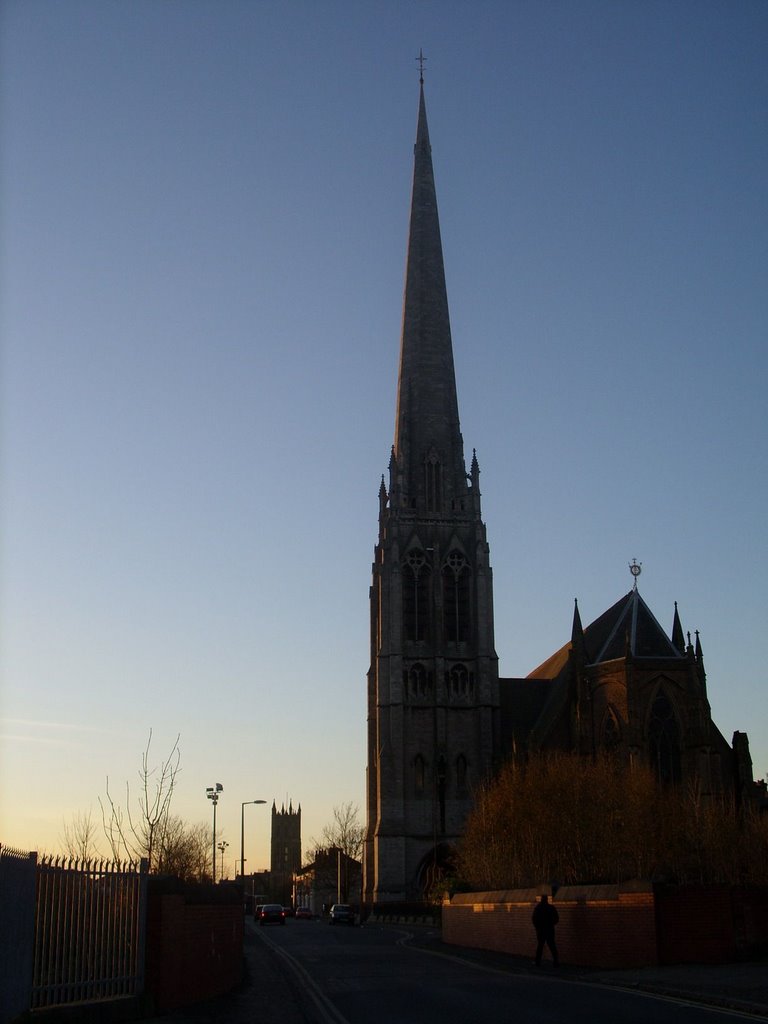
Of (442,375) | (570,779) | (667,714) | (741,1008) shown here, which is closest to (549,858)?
(570,779)

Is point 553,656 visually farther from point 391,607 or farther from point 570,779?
point 570,779

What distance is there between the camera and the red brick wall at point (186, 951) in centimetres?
1608

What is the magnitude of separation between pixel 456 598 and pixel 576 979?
54.5 m

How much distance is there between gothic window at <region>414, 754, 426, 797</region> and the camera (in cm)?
7200

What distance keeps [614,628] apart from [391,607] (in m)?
13.2

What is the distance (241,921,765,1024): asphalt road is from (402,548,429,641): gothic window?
45.6 m

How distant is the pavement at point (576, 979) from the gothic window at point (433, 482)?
5194 cm

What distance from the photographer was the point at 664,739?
2586 inches

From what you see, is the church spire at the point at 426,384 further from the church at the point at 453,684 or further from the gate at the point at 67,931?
the gate at the point at 67,931

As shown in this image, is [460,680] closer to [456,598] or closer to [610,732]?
[456,598]

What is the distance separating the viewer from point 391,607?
73.7 meters

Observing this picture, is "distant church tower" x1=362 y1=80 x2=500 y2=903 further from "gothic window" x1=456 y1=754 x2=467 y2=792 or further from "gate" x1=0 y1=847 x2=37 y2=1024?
"gate" x1=0 y1=847 x2=37 y2=1024

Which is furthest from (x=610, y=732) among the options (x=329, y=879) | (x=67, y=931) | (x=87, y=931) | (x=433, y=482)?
(x=329, y=879)

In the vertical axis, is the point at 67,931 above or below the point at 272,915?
above
